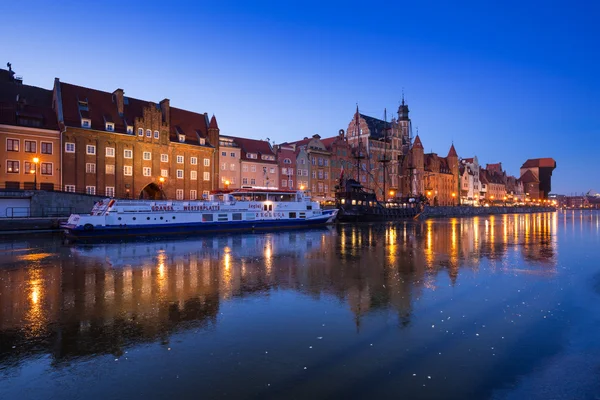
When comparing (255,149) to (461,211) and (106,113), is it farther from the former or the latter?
(461,211)

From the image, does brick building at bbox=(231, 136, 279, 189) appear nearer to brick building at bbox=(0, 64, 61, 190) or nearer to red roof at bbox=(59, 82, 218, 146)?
red roof at bbox=(59, 82, 218, 146)

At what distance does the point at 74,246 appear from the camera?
1189 inches

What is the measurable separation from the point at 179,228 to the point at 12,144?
2737 cm

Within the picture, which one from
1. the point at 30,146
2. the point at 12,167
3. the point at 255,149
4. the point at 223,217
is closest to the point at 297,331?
→ the point at 223,217

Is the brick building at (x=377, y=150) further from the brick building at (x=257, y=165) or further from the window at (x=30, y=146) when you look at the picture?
the window at (x=30, y=146)

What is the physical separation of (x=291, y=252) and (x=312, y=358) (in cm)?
1846

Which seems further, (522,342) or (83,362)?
(522,342)

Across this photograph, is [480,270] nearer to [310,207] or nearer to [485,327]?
[485,327]

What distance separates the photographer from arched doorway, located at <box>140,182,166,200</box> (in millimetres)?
62062

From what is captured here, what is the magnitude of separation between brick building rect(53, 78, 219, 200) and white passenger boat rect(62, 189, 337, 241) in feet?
56.3

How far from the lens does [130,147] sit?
59.1m

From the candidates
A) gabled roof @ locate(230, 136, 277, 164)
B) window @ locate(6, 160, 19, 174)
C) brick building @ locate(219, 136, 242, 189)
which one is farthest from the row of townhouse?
gabled roof @ locate(230, 136, 277, 164)

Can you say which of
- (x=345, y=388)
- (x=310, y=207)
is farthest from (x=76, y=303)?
(x=310, y=207)

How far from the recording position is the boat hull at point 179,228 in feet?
117
